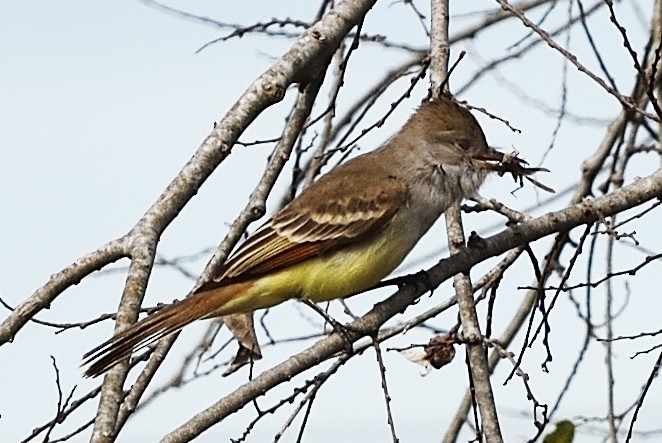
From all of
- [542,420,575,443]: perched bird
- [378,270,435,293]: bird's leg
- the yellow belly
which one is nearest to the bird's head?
the yellow belly

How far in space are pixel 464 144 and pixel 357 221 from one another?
70 centimetres

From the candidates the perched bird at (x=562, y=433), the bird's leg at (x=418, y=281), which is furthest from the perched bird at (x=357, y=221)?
the perched bird at (x=562, y=433)

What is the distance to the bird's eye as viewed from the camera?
6.03 m

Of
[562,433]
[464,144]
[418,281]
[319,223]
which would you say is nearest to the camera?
[562,433]

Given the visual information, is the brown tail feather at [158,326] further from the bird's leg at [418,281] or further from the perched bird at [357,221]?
the bird's leg at [418,281]

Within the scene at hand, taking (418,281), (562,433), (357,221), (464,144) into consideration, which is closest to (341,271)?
(357,221)

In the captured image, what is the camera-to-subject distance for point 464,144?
6043 mm

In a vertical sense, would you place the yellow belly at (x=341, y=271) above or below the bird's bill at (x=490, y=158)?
below

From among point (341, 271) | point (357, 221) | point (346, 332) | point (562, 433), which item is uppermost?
point (357, 221)

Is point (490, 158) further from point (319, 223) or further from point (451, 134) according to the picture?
point (319, 223)

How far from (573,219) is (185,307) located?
4.87ft

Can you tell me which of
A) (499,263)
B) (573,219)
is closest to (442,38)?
(499,263)

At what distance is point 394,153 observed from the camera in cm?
621

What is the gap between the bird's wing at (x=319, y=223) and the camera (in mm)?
5613
